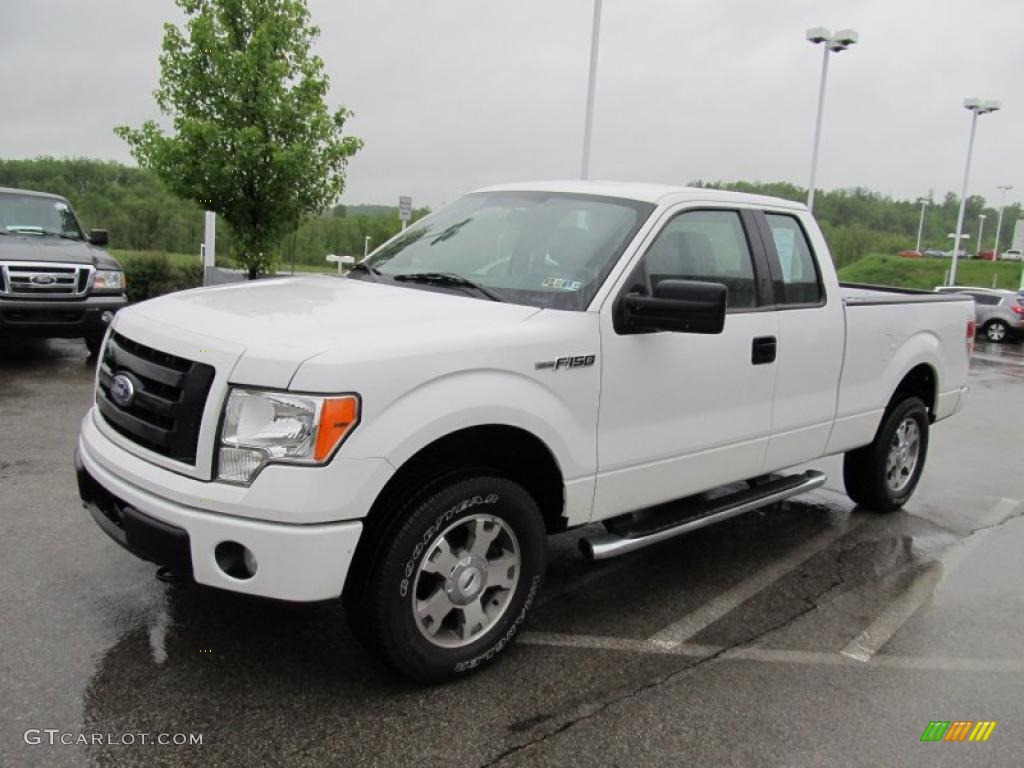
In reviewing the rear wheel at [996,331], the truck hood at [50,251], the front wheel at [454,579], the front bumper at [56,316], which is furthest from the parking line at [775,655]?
the rear wheel at [996,331]

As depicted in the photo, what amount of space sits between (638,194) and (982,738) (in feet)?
8.69

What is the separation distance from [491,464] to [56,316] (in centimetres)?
772

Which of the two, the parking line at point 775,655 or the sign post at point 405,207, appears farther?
the sign post at point 405,207

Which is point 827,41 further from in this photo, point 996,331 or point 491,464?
point 491,464

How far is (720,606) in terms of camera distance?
417 centimetres

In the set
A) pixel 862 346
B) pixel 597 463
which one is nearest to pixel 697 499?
pixel 862 346

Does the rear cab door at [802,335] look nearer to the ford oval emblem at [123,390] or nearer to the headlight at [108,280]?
the ford oval emblem at [123,390]

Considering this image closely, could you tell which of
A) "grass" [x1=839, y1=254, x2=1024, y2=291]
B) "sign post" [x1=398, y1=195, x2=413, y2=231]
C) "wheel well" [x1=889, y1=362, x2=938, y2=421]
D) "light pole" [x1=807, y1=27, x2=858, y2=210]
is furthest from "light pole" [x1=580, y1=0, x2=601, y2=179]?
"grass" [x1=839, y1=254, x2=1024, y2=291]

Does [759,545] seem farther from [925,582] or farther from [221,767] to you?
[221,767]

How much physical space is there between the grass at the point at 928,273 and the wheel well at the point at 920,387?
53.1 metres

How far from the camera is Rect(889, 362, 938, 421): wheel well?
571cm

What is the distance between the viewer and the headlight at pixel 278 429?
271 cm

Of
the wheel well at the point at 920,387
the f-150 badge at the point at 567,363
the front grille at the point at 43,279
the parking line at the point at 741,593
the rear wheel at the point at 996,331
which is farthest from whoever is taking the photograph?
the rear wheel at the point at 996,331

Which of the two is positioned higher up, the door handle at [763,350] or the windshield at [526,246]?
the windshield at [526,246]
